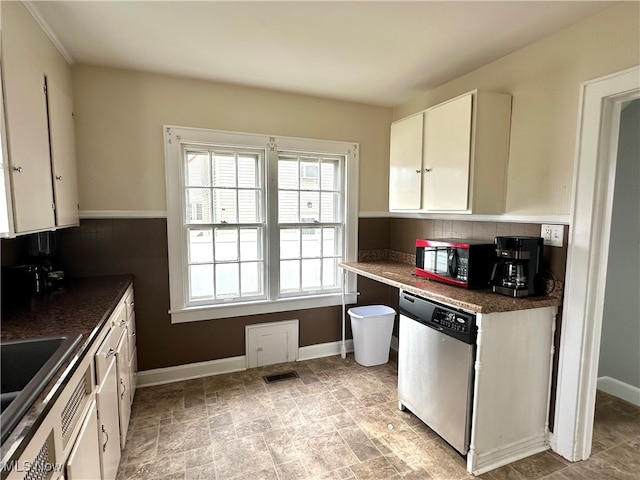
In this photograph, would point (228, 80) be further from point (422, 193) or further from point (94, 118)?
point (422, 193)

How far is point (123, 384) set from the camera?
1978 mm

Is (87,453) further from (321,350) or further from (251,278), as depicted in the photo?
(321,350)

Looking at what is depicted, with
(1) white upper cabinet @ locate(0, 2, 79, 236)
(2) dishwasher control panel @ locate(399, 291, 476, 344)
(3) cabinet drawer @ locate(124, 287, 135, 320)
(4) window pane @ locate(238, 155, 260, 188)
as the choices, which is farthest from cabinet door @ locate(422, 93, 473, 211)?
(1) white upper cabinet @ locate(0, 2, 79, 236)

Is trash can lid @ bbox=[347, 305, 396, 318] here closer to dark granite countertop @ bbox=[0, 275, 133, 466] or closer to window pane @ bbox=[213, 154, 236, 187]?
window pane @ bbox=[213, 154, 236, 187]

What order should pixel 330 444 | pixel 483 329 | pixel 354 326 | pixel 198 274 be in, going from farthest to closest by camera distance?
1. pixel 354 326
2. pixel 198 274
3. pixel 330 444
4. pixel 483 329

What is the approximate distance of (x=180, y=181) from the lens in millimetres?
2670

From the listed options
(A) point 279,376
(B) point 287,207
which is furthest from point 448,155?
(A) point 279,376

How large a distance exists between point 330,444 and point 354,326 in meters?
1.18

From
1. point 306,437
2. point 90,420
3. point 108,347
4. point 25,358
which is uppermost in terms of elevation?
point 25,358

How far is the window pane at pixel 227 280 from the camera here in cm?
A: 292

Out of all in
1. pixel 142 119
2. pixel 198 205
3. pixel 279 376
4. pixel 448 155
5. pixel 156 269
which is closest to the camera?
pixel 448 155

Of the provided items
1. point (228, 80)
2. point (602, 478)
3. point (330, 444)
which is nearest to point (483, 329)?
point (602, 478)

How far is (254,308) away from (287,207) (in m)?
0.97

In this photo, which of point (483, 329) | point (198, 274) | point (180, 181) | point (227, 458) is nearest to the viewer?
point (483, 329)
